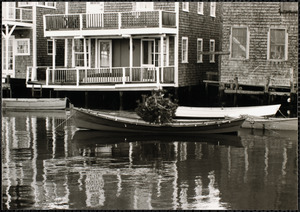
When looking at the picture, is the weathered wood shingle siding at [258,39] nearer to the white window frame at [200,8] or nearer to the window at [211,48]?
the white window frame at [200,8]

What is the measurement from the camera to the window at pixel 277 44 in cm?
3506

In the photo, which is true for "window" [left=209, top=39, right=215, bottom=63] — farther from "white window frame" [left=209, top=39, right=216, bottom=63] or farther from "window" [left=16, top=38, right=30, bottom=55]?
"window" [left=16, top=38, right=30, bottom=55]

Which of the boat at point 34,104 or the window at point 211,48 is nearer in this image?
the boat at point 34,104

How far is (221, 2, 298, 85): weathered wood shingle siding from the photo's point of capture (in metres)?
34.9

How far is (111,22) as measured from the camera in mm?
36750

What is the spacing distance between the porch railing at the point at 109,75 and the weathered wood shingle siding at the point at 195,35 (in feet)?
6.56

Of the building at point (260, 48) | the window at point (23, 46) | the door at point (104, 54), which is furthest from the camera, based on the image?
the window at point (23, 46)

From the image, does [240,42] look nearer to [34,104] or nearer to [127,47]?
[127,47]

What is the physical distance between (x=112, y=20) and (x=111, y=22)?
0.44 feet

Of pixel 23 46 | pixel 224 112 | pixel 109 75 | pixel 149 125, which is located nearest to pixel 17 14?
pixel 23 46

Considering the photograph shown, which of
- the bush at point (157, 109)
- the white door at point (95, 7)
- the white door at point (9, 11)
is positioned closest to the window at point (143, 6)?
the white door at point (95, 7)

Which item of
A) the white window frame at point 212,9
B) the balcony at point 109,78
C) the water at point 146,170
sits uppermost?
the white window frame at point 212,9

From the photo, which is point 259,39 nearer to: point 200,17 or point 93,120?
point 200,17

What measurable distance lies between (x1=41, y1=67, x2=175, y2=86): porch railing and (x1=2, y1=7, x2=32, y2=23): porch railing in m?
5.27
